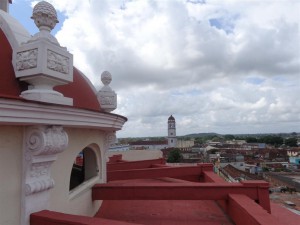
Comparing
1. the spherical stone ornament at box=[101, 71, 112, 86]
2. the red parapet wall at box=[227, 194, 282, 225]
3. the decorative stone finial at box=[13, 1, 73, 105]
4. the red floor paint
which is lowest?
the red floor paint

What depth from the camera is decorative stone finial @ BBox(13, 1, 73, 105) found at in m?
3.14

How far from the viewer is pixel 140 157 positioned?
1848 centimetres

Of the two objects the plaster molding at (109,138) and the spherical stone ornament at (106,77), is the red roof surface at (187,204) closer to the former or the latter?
the plaster molding at (109,138)

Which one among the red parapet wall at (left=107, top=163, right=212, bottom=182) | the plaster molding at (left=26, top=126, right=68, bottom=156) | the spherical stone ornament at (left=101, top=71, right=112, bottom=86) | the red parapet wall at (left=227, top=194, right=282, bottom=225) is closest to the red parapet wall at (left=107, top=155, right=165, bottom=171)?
the red parapet wall at (left=107, top=163, right=212, bottom=182)

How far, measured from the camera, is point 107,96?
19.9ft

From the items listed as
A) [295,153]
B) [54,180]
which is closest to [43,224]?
[54,180]

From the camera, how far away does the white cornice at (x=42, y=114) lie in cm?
266

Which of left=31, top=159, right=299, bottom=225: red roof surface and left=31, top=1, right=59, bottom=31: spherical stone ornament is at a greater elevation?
left=31, top=1, right=59, bottom=31: spherical stone ornament

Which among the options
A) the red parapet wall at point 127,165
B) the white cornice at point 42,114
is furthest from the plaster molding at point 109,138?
the red parapet wall at point 127,165

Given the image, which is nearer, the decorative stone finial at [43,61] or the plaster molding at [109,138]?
the decorative stone finial at [43,61]

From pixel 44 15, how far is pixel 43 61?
0.62 m

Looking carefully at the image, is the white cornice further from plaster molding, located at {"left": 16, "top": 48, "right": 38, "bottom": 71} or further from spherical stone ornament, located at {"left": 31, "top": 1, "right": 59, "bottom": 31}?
spherical stone ornament, located at {"left": 31, "top": 1, "right": 59, "bottom": 31}

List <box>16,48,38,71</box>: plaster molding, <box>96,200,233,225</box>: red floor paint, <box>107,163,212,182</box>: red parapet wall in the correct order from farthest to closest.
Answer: <box>107,163,212,182</box>: red parapet wall
<box>96,200,233,225</box>: red floor paint
<box>16,48,38,71</box>: plaster molding

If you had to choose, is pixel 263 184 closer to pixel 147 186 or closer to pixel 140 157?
pixel 147 186
